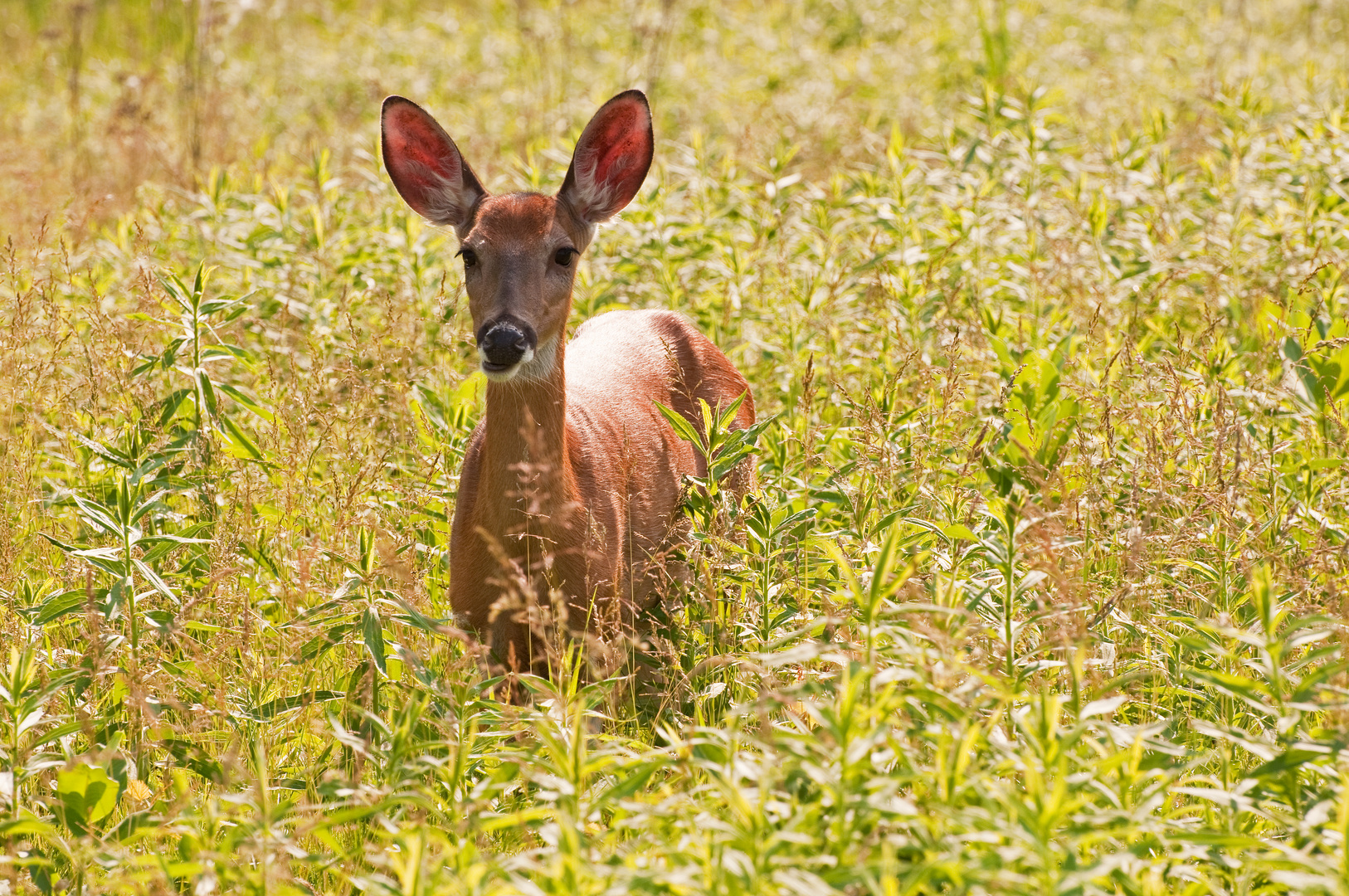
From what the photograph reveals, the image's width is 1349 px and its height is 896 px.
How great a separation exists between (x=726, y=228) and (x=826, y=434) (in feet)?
7.67

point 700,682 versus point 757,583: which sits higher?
point 757,583

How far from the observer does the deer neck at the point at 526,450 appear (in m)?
3.82

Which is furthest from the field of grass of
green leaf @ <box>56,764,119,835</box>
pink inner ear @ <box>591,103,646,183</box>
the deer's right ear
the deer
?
Answer: pink inner ear @ <box>591,103,646,183</box>

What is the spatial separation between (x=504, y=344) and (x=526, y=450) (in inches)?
12.4

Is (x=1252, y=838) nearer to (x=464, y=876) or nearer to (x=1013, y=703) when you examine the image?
(x=1013, y=703)

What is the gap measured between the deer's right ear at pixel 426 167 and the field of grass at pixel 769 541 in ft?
1.37

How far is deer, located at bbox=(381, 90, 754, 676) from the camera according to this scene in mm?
3822

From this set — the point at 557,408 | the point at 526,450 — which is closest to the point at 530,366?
the point at 557,408

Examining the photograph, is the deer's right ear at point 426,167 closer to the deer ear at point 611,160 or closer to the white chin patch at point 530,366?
the deer ear at point 611,160

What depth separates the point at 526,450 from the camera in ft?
12.6

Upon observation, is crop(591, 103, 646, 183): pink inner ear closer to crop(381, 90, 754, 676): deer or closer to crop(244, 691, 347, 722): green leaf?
crop(381, 90, 754, 676): deer

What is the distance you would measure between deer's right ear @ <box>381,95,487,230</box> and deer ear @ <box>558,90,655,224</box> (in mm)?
334

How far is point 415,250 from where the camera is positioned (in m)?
5.67

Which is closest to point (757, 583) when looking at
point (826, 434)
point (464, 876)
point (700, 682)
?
point (700, 682)
